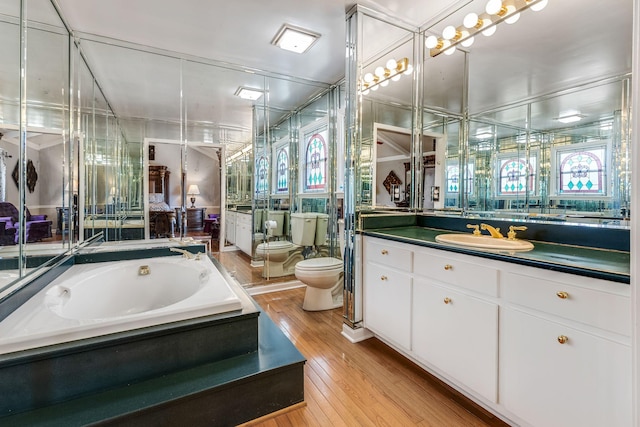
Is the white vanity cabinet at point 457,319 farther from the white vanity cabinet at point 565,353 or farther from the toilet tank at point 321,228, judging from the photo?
the toilet tank at point 321,228

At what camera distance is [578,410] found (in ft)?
3.59

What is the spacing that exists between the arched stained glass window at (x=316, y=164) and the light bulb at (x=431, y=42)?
1534mm

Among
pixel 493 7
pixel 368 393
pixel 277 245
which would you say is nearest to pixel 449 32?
pixel 493 7

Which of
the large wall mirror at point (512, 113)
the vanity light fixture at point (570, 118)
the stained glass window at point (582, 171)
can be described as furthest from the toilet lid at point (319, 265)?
the vanity light fixture at point (570, 118)

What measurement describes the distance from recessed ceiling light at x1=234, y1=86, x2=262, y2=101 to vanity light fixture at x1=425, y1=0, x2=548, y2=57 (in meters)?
1.92

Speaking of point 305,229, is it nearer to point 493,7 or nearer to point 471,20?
point 471,20

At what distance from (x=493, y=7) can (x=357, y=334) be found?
8.12ft

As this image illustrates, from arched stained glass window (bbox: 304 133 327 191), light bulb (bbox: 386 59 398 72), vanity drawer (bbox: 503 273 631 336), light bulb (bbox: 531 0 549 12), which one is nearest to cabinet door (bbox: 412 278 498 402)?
vanity drawer (bbox: 503 273 631 336)

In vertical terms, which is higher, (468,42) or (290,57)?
(290,57)

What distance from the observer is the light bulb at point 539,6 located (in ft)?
5.73

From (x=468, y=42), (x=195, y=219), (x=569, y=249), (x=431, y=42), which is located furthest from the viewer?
(x=195, y=219)

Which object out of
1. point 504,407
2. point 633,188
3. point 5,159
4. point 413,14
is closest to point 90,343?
point 5,159

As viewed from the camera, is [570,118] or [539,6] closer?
[570,118]

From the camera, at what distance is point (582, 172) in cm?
148
